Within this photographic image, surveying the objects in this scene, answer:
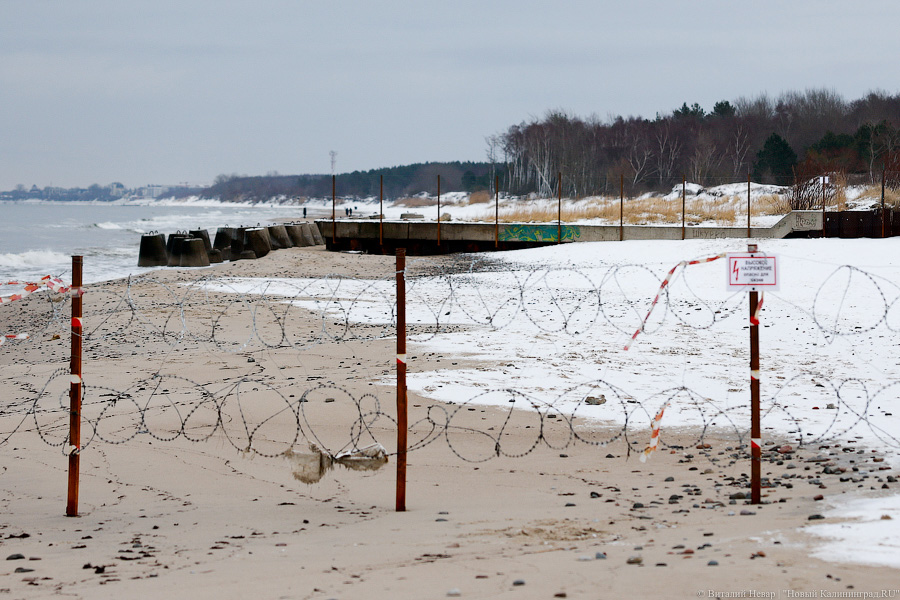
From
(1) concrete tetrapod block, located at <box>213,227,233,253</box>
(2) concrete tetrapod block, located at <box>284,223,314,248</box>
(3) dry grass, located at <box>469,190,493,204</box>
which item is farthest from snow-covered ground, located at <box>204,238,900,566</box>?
(3) dry grass, located at <box>469,190,493,204</box>

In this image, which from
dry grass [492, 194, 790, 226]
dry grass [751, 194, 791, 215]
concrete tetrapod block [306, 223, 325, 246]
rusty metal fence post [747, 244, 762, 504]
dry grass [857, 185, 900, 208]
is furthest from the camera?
concrete tetrapod block [306, 223, 325, 246]

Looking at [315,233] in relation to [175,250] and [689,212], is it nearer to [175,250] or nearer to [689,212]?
[175,250]

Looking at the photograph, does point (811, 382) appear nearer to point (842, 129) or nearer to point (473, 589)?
point (473, 589)

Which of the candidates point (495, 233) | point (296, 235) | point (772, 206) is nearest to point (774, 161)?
point (772, 206)

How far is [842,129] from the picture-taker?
305ft

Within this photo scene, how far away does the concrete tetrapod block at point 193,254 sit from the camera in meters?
38.8

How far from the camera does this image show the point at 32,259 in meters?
46.7

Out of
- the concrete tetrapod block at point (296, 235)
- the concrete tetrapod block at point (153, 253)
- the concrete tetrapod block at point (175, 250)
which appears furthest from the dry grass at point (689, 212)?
the concrete tetrapod block at point (153, 253)

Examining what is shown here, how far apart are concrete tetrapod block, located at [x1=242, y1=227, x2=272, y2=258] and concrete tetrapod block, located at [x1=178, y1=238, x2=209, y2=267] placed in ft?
8.49

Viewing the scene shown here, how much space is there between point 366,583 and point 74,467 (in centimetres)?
306

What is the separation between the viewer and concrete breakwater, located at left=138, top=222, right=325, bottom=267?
3938 cm

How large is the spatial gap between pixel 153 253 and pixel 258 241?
16.0ft

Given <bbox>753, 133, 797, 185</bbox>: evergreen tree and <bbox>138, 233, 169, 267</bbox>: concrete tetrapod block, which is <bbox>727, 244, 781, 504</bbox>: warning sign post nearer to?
<bbox>138, 233, 169, 267</bbox>: concrete tetrapod block

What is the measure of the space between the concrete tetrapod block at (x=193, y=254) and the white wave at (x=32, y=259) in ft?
30.6
